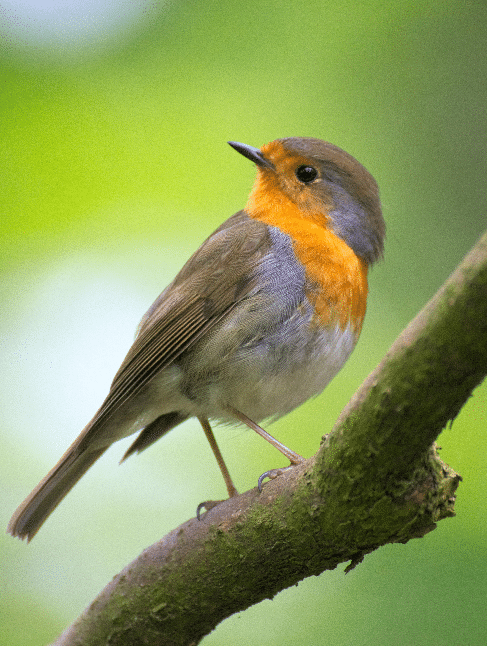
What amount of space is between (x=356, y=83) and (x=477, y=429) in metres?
2.34

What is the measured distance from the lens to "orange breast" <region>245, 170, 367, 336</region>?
3020 millimetres

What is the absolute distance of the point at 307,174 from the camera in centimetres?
349

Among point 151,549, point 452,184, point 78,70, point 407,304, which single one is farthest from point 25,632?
point 452,184

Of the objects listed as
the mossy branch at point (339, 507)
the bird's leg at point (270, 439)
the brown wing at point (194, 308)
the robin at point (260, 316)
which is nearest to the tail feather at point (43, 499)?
the robin at point (260, 316)

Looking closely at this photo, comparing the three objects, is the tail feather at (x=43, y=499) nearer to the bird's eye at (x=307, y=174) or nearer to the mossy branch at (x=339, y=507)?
the mossy branch at (x=339, y=507)

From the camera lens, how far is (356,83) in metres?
4.49

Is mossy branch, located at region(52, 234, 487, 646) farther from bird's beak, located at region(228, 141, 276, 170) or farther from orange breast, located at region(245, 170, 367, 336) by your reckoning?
bird's beak, located at region(228, 141, 276, 170)

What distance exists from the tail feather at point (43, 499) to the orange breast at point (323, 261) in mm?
1356

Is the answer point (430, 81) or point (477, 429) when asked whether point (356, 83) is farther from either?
point (477, 429)

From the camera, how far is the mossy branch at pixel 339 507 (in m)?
1.60

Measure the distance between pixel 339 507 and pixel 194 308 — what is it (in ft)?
4.52

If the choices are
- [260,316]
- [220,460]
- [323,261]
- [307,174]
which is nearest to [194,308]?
[260,316]

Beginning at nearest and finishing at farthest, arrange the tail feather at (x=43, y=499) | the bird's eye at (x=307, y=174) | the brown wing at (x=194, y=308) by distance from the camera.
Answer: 1. the brown wing at (x=194, y=308)
2. the tail feather at (x=43, y=499)
3. the bird's eye at (x=307, y=174)

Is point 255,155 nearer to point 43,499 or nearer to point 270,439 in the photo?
point 270,439
